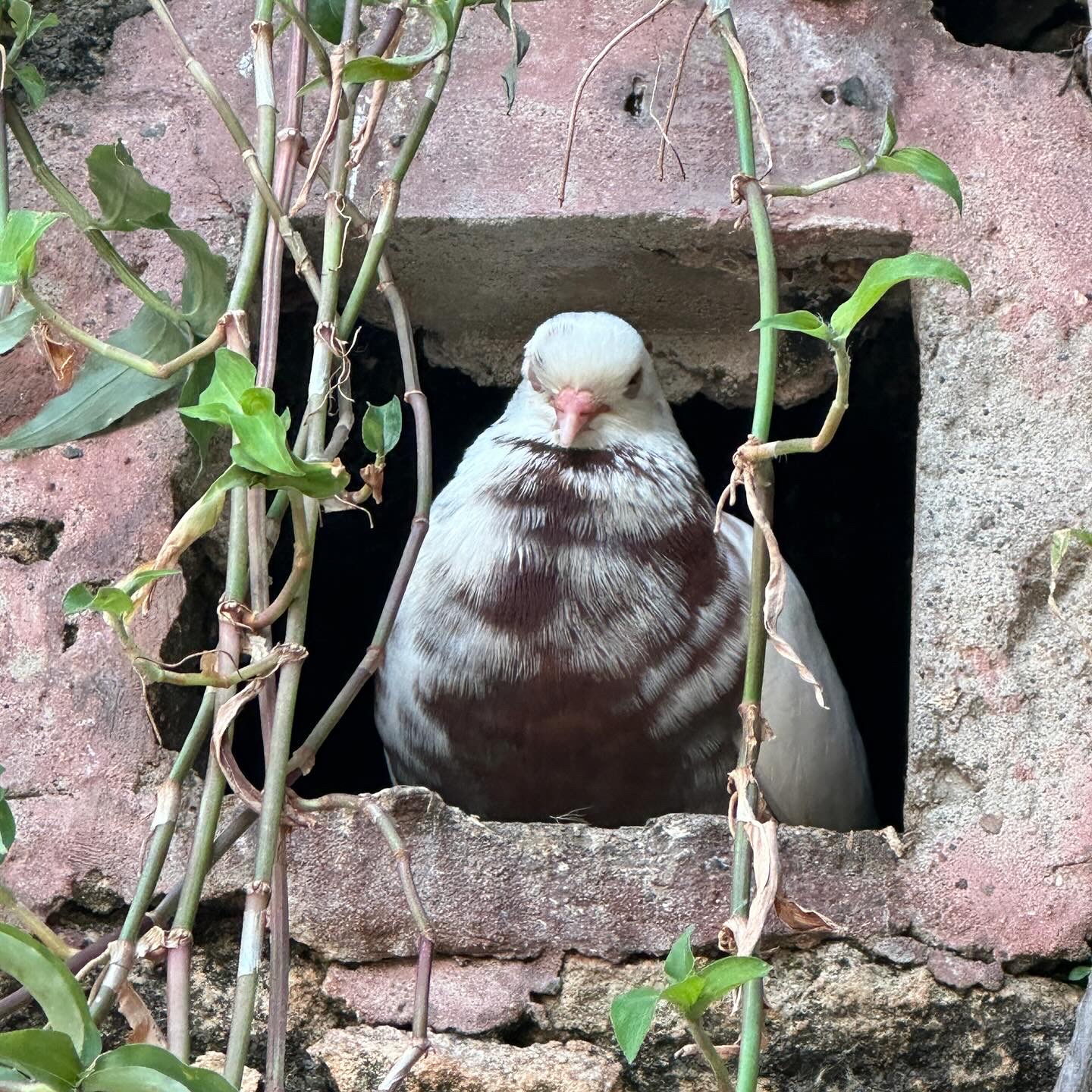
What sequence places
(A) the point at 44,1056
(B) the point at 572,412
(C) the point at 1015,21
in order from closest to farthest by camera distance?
(A) the point at 44,1056 → (B) the point at 572,412 → (C) the point at 1015,21

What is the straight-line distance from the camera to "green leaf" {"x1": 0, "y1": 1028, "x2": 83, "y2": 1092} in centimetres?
131

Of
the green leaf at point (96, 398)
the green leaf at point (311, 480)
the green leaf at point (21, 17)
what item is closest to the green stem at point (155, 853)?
the green leaf at point (311, 480)

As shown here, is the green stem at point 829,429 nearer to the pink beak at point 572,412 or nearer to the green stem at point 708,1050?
the green stem at point 708,1050

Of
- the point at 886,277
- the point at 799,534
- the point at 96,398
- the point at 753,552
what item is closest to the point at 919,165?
the point at 886,277

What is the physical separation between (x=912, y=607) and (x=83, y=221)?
1151mm

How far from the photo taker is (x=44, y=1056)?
1329mm

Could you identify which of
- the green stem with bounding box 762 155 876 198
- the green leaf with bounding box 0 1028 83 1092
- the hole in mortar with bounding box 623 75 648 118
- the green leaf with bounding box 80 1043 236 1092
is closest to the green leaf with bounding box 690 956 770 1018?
the green leaf with bounding box 80 1043 236 1092

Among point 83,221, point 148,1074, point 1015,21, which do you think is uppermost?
point 1015,21

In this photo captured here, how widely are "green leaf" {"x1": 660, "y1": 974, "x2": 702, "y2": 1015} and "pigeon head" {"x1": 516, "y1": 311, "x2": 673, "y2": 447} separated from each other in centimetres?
118

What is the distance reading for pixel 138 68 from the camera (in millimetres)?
2465

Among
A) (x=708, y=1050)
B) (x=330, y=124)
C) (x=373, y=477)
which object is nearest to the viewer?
(x=708, y=1050)

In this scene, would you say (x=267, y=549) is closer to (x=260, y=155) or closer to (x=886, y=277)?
(x=260, y=155)

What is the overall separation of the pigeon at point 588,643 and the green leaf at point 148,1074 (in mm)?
1011

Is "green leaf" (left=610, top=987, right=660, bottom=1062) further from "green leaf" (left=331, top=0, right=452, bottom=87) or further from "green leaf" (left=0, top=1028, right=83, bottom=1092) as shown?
"green leaf" (left=331, top=0, right=452, bottom=87)
